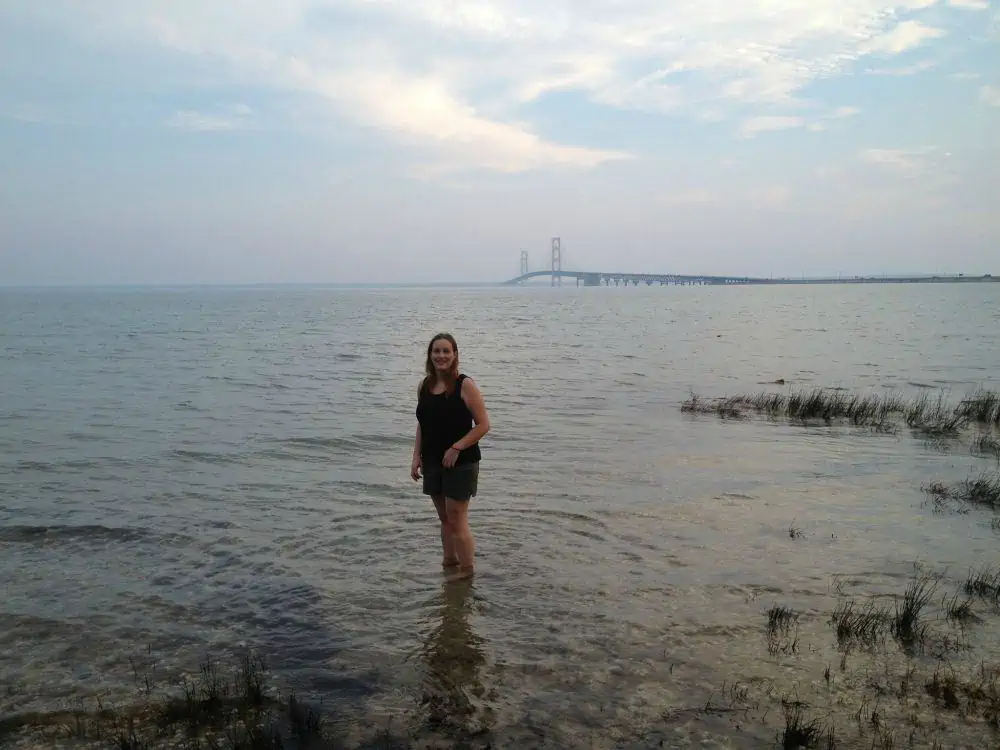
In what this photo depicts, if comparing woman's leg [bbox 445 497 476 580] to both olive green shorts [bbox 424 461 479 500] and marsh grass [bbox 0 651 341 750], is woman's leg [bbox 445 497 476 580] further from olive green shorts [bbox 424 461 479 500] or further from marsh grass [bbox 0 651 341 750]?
marsh grass [bbox 0 651 341 750]

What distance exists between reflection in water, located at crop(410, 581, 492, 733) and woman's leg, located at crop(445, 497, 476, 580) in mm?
323

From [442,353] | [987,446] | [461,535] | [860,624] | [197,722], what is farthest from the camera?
[987,446]

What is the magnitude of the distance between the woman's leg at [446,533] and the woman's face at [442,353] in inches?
52.9

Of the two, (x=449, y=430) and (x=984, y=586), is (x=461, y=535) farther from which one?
(x=984, y=586)

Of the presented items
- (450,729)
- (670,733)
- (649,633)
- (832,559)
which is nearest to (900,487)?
(832,559)

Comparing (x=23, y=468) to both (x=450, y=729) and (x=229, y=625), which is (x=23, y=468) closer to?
(x=229, y=625)

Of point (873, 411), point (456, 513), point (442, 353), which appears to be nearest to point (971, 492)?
point (873, 411)

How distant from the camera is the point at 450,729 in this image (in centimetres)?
443

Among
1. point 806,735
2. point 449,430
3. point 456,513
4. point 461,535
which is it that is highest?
point 449,430

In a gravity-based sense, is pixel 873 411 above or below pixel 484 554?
above

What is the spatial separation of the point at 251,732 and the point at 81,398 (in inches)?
692

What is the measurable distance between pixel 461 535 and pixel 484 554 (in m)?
0.85

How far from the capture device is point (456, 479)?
647 centimetres

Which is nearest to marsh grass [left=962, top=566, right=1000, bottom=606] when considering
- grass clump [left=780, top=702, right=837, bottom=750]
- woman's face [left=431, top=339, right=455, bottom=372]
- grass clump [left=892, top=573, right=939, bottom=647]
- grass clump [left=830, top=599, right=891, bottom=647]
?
grass clump [left=892, top=573, right=939, bottom=647]
